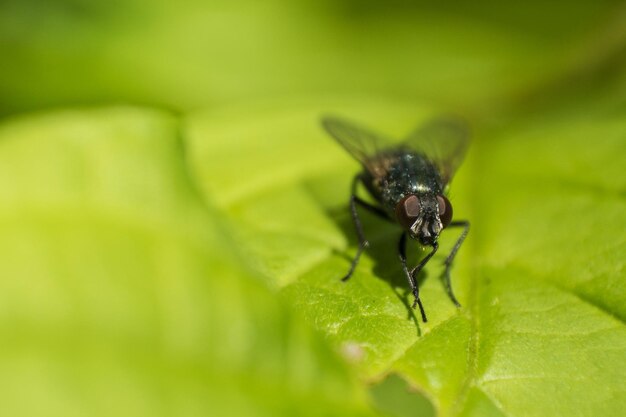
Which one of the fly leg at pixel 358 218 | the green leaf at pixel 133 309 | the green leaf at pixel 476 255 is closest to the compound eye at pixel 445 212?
the green leaf at pixel 476 255

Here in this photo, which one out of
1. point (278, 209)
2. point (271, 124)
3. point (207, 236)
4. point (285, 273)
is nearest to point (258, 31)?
point (271, 124)

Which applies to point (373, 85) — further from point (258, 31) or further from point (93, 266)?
point (93, 266)

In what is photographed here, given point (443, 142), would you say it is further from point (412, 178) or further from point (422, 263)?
point (422, 263)

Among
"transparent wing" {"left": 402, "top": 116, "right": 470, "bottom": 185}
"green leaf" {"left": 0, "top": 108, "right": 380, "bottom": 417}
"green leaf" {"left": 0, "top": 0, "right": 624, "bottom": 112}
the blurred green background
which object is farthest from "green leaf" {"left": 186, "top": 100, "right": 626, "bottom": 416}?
"green leaf" {"left": 0, "top": 0, "right": 624, "bottom": 112}

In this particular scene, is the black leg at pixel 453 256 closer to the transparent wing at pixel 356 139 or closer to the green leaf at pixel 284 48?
the transparent wing at pixel 356 139

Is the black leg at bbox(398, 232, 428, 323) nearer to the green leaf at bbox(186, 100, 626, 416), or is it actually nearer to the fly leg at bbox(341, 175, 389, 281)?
the green leaf at bbox(186, 100, 626, 416)

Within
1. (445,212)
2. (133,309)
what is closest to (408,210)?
(445,212)

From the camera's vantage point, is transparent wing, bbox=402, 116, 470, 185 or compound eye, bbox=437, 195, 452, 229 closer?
compound eye, bbox=437, 195, 452, 229

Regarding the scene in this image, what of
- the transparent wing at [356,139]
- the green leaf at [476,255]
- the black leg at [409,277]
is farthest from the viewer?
the transparent wing at [356,139]
